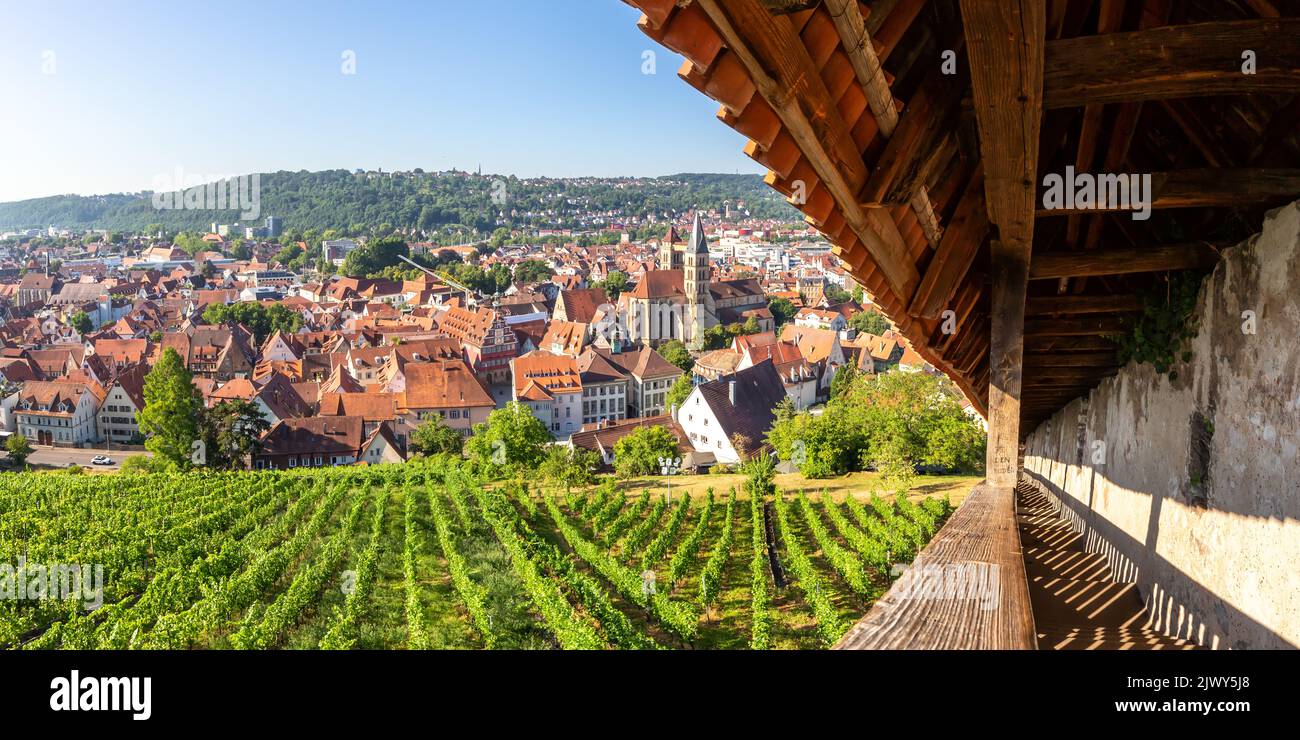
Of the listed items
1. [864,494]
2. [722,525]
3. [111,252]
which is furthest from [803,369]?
[111,252]

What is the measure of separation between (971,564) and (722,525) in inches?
932

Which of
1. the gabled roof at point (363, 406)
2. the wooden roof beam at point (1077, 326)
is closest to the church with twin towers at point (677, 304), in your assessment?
the gabled roof at point (363, 406)

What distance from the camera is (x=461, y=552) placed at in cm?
2320

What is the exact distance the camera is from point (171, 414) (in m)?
42.2

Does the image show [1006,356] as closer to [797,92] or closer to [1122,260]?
[1122,260]

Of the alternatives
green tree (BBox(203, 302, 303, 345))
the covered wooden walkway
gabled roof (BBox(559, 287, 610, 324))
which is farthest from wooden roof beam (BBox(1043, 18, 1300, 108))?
green tree (BBox(203, 302, 303, 345))

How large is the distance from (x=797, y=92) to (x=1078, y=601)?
517cm

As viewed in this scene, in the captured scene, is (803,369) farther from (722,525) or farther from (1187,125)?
(1187,125)

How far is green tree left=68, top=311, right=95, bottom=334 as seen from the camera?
8750 centimetres

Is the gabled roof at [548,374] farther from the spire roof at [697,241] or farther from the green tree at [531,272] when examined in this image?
the green tree at [531,272]

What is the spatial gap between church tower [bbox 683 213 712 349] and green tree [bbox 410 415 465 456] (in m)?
36.2

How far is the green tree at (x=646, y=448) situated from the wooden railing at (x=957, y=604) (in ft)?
110

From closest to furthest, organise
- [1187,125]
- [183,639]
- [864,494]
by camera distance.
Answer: [1187,125], [183,639], [864,494]

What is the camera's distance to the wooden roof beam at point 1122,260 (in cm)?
447
